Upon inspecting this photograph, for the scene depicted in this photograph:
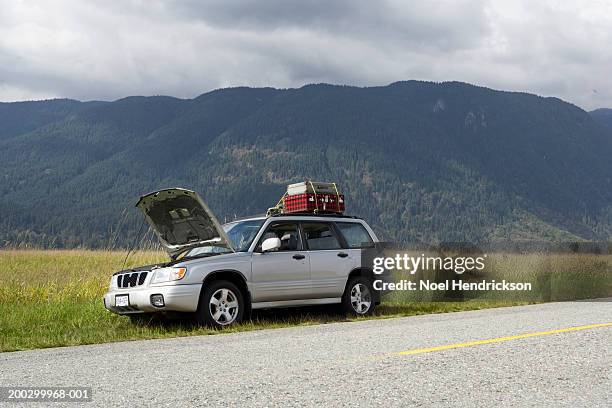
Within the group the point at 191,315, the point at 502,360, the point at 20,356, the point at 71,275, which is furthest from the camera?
the point at 71,275

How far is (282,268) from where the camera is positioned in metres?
12.1

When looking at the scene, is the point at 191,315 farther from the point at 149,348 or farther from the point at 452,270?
the point at 452,270

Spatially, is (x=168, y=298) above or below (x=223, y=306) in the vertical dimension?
above

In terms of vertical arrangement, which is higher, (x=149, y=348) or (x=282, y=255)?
(x=282, y=255)

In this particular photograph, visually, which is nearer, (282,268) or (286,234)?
(282,268)

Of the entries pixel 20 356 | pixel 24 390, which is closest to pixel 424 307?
pixel 20 356

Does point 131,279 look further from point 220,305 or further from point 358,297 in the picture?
point 358,297

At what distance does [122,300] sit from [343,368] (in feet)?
17.3

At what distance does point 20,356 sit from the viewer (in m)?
8.49

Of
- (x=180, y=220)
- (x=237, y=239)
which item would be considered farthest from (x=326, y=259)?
(x=180, y=220)

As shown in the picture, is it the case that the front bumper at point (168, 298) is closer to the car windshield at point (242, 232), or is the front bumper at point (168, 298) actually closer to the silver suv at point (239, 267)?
the silver suv at point (239, 267)

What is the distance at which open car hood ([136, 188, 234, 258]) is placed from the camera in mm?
11609

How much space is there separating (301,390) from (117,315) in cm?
740

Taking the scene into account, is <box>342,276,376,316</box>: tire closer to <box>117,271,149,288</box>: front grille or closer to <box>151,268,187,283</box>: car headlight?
<box>151,268,187,283</box>: car headlight
